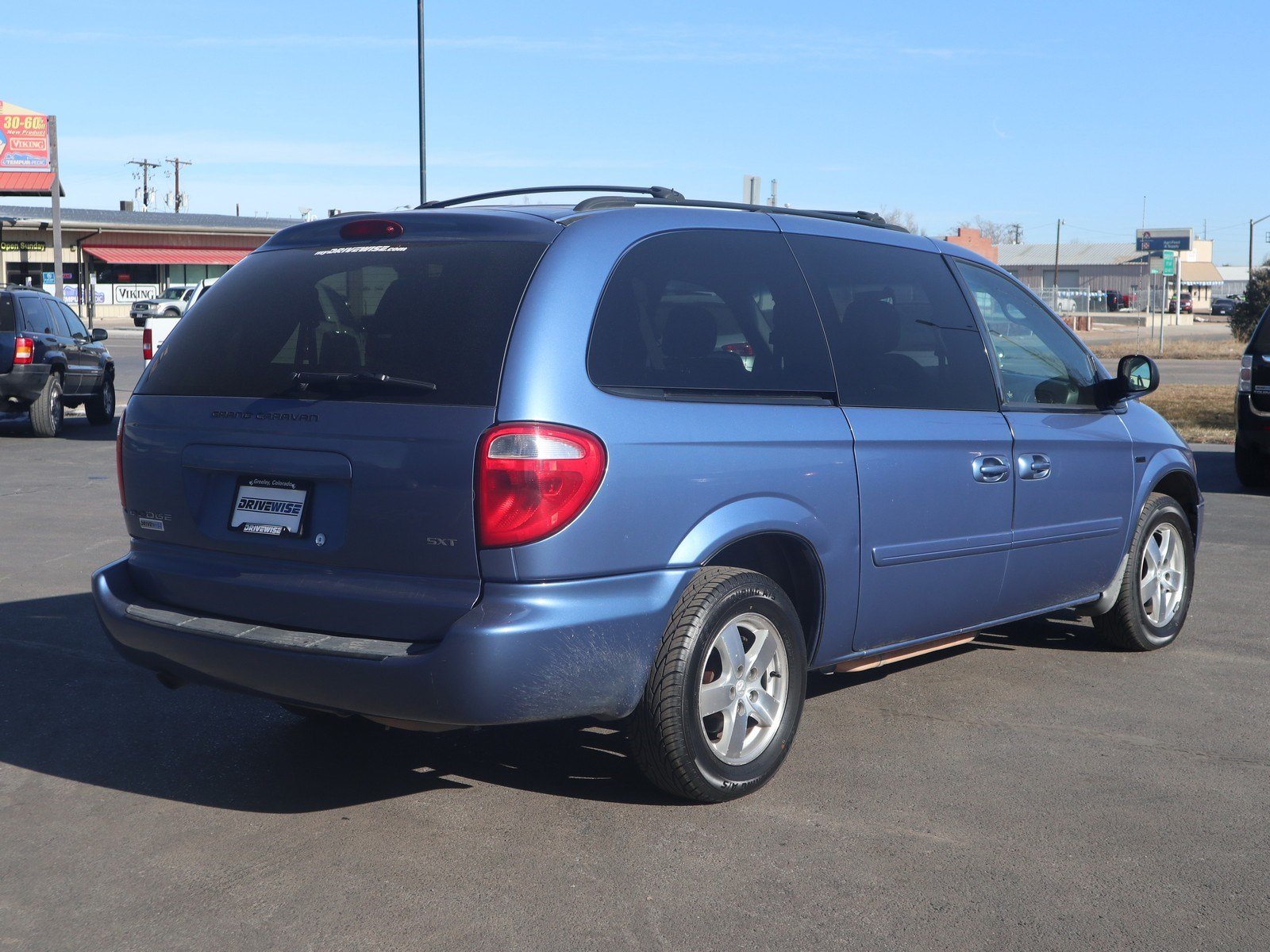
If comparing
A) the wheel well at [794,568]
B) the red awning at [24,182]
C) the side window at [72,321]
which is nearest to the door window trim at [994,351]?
the wheel well at [794,568]

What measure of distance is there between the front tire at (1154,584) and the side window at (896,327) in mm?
1403

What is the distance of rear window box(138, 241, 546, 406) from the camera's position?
3.86 meters

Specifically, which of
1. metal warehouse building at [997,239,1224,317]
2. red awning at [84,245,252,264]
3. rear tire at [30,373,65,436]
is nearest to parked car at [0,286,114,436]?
rear tire at [30,373,65,436]

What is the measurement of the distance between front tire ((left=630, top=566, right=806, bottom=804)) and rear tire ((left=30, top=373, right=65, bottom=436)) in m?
14.0

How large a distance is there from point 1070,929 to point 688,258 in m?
2.24

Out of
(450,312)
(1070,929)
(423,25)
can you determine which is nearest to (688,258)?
(450,312)

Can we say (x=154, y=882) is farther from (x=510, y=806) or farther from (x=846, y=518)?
(x=846, y=518)

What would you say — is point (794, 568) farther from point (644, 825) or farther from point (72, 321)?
point (72, 321)

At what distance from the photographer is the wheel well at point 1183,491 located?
654cm

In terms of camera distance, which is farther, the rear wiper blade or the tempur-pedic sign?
the tempur-pedic sign

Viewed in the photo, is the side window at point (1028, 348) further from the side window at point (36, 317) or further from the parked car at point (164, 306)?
the parked car at point (164, 306)

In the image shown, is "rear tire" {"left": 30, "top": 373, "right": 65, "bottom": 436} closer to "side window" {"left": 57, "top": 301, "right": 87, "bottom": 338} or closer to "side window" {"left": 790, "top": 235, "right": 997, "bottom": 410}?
"side window" {"left": 57, "top": 301, "right": 87, "bottom": 338}

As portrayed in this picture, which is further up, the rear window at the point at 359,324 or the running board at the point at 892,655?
the rear window at the point at 359,324

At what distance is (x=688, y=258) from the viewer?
4375 millimetres
